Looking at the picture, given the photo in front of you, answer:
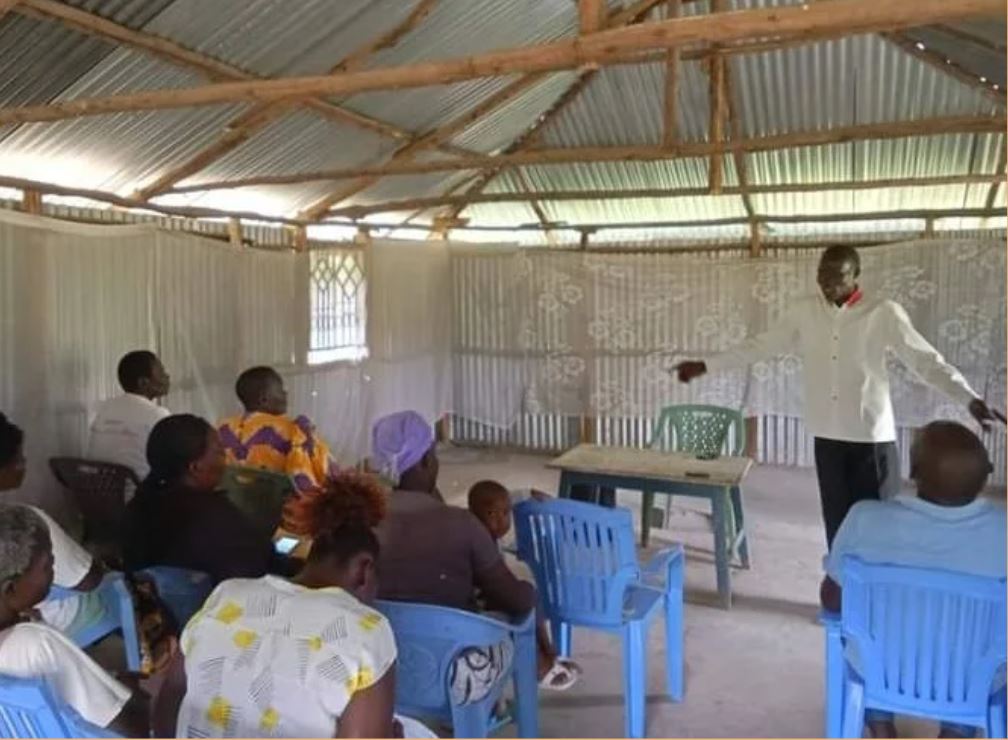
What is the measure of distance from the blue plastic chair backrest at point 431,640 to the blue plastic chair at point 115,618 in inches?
43.5

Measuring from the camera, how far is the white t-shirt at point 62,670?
171 cm

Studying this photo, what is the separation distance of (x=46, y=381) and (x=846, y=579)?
12.0 ft

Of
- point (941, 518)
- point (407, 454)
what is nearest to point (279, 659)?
point (407, 454)

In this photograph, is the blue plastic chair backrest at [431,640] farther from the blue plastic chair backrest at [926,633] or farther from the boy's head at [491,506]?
the blue plastic chair backrest at [926,633]

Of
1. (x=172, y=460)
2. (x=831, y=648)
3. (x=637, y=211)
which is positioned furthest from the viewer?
(x=637, y=211)

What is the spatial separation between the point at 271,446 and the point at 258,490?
0.27m

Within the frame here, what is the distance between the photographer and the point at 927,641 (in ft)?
7.41

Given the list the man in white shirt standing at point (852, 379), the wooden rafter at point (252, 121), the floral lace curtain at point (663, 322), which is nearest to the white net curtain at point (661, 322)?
the floral lace curtain at point (663, 322)

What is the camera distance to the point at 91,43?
378cm

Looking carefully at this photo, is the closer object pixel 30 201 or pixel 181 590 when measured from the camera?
pixel 181 590

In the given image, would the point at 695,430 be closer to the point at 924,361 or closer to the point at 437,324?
the point at 924,361

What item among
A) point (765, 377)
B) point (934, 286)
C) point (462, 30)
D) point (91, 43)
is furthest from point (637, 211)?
point (91, 43)

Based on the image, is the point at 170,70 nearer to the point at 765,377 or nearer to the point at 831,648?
the point at 831,648

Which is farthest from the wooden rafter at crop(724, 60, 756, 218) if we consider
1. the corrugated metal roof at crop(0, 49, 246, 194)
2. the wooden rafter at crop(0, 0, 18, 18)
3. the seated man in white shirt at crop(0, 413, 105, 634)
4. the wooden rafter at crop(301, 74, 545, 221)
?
the seated man in white shirt at crop(0, 413, 105, 634)
